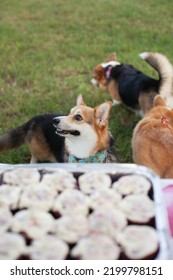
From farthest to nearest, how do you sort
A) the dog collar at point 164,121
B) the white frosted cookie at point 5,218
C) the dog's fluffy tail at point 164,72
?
1. the dog's fluffy tail at point 164,72
2. the dog collar at point 164,121
3. the white frosted cookie at point 5,218

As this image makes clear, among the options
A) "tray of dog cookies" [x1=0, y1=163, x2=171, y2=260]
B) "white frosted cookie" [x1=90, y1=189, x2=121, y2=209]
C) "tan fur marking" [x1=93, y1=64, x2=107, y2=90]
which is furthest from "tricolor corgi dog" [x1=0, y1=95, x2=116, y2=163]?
"tan fur marking" [x1=93, y1=64, x2=107, y2=90]

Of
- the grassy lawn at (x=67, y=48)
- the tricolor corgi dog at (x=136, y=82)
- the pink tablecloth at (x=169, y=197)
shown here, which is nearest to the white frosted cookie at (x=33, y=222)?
the pink tablecloth at (x=169, y=197)

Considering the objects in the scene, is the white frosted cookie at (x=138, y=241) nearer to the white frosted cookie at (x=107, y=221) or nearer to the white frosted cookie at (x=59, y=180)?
the white frosted cookie at (x=107, y=221)

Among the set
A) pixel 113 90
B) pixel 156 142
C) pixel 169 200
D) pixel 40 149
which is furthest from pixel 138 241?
pixel 113 90

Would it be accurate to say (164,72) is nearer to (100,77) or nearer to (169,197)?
(100,77)

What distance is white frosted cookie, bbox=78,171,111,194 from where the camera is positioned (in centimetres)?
161

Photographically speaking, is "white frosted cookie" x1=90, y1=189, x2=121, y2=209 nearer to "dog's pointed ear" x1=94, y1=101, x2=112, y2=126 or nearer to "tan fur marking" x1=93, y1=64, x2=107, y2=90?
"dog's pointed ear" x1=94, y1=101, x2=112, y2=126

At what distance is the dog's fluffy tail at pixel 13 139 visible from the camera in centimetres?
349

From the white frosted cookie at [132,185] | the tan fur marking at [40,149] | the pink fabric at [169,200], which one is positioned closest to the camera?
the white frosted cookie at [132,185]

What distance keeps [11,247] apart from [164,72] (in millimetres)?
3353

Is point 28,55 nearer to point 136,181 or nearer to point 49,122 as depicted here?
point 49,122

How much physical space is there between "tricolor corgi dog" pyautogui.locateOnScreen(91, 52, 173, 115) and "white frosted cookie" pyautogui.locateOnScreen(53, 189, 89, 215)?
2.77 meters

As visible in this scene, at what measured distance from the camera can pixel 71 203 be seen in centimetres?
152

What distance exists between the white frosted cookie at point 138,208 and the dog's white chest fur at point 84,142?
140 centimetres
